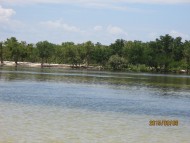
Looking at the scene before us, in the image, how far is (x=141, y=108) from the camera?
145 feet

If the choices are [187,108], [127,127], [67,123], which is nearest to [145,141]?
[127,127]

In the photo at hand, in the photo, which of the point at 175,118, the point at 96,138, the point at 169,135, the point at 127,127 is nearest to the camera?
the point at 96,138

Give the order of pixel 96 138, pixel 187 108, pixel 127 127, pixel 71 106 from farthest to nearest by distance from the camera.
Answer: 1. pixel 187 108
2. pixel 71 106
3. pixel 127 127
4. pixel 96 138

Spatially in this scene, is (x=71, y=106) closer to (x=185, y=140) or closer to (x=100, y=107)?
(x=100, y=107)

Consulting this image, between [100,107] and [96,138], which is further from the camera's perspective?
[100,107]

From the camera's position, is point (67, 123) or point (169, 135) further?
point (67, 123)

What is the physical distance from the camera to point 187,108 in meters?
45.9

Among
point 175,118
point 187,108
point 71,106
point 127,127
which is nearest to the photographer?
point 127,127

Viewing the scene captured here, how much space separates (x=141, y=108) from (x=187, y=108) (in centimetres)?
528

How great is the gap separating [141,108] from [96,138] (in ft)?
63.8

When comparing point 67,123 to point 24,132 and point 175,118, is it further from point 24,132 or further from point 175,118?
point 175,118

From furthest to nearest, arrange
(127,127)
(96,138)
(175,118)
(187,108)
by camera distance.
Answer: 1. (187,108)
2. (175,118)
3. (127,127)
4. (96,138)

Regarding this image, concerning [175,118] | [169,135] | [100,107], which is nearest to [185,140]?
[169,135]

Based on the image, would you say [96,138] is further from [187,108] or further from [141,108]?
[187,108]
